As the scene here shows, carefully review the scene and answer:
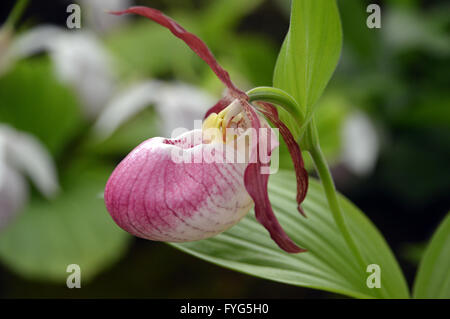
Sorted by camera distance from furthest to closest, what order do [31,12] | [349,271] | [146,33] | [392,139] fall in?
1. [31,12]
2. [146,33]
3. [392,139]
4. [349,271]

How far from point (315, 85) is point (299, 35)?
0.13 ft

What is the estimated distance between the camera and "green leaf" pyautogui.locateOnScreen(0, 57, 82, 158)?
3.85 ft

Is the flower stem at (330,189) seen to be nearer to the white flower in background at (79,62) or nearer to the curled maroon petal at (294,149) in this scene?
the curled maroon petal at (294,149)

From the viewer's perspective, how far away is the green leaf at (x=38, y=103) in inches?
46.2

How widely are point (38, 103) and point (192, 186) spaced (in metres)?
0.97

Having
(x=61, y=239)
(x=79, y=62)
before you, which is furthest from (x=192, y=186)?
(x=79, y=62)

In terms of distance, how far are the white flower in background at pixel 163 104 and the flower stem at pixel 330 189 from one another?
0.63 m

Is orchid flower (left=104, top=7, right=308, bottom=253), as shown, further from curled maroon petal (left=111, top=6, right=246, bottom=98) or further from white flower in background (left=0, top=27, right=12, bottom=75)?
white flower in background (left=0, top=27, right=12, bottom=75)

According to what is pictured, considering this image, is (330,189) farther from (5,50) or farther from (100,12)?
(100,12)

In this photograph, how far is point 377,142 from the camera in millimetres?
1216

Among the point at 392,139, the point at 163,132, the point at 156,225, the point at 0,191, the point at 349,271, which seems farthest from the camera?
the point at 392,139
